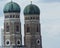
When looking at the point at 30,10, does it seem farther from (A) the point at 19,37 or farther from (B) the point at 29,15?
(A) the point at 19,37

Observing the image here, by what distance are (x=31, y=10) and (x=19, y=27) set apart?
606cm

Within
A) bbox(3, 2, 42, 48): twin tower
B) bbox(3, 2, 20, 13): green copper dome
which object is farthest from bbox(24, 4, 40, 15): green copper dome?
bbox(3, 2, 20, 13): green copper dome

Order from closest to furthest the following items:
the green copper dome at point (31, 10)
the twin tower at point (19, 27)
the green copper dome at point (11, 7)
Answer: the twin tower at point (19, 27), the green copper dome at point (11, 7), the green copper dome at point (31, 10)

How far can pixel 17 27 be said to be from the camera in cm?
10525

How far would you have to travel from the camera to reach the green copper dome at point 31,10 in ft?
354

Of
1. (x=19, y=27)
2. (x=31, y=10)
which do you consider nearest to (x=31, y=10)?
(x=31, y=10)

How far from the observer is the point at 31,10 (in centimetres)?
10831

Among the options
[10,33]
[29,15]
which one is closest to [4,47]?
[10,33]

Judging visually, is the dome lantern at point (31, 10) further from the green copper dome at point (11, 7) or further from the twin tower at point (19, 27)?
the green copper dome at point (11, 7)

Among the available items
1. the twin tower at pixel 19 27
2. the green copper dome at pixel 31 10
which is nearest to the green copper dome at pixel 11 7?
the twin tower at pixel 19 27

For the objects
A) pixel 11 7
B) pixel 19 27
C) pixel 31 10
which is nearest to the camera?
pixel 19 27

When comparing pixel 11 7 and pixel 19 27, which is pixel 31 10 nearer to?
pixel 11 7

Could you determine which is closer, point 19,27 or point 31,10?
point 19,27

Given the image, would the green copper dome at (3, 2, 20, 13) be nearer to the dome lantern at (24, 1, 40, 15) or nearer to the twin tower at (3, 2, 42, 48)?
the twin tower at (3, 2, 42, 48)
